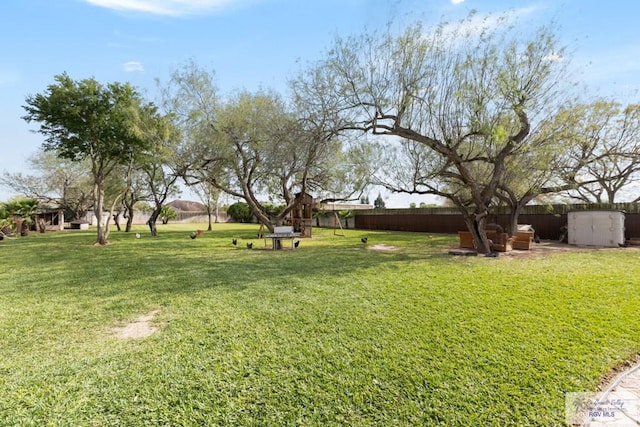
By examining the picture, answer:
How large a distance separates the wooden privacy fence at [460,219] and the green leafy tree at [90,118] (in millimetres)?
15570

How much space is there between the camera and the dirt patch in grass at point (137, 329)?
308 cm

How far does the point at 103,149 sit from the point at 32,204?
45.2ft

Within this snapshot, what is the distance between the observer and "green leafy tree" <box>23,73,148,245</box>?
31.9 ft

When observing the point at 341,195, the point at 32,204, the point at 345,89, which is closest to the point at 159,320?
the point at 345,89

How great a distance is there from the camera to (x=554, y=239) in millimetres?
12977

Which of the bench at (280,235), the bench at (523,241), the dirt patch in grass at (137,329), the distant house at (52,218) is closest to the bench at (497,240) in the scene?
the bench at (523,241)

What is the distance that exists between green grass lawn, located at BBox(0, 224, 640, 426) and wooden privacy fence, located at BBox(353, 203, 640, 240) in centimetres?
852

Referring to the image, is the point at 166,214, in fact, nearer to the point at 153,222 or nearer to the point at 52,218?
the point at 52,218

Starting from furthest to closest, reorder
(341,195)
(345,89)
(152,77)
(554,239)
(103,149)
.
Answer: (341,195)
(554,239)
(152,77)
(103,149)
(345,89)

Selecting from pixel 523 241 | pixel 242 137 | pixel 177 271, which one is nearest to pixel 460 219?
pixel 523 241

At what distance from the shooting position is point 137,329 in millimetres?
3240

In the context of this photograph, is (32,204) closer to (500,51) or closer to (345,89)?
(345,89)

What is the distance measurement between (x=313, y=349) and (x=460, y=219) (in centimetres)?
1608

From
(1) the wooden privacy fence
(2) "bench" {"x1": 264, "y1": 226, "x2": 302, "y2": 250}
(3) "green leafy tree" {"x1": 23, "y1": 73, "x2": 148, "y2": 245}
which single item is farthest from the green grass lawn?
(1) the wooden privacy fence
